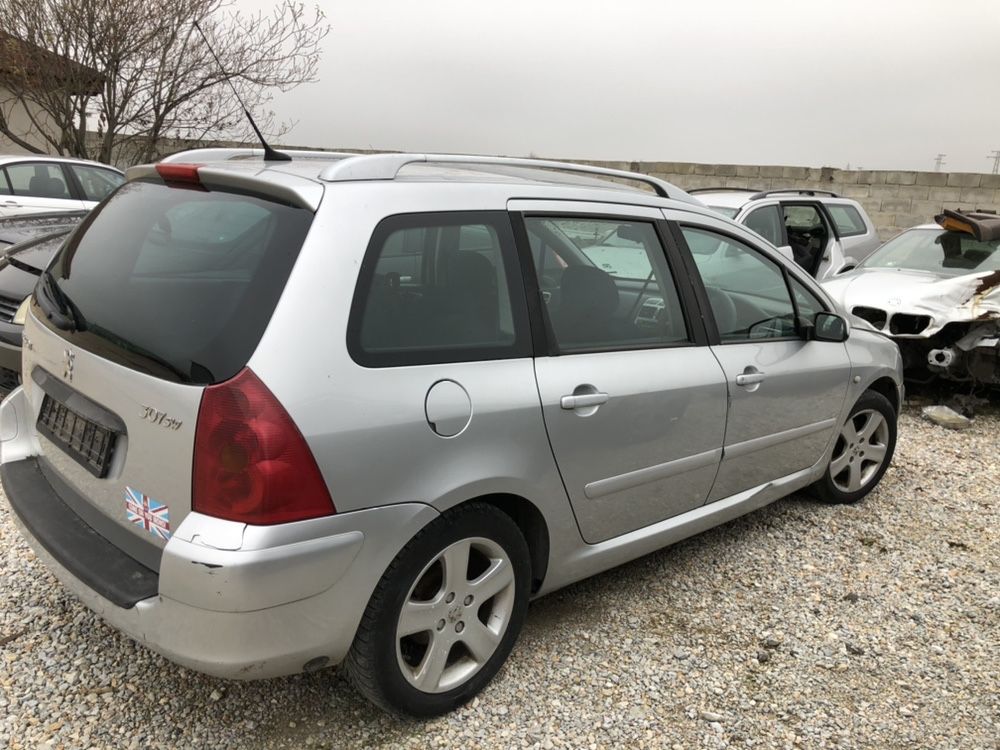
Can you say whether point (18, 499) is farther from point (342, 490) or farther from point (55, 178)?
point (55, 178)

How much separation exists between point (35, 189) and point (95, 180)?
0.65 m

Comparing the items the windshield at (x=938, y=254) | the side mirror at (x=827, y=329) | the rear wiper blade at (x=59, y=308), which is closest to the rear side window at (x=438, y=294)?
the rear wiper blade at (x=59, y=308)

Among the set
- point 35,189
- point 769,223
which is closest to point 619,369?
point 769,223

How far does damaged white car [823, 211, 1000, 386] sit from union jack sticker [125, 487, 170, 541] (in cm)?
577

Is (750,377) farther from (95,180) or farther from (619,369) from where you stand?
(95,180)

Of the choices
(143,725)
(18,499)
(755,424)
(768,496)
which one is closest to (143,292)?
(18,499)

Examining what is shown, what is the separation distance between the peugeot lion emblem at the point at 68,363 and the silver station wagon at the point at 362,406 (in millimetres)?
11

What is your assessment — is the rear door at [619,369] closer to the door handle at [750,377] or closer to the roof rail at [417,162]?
the door handle at [750,377]

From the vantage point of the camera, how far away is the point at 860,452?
4.29 meters

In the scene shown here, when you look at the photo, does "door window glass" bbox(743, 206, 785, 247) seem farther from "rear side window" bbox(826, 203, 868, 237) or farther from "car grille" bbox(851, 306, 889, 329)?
"car grille" bbox(851, 306, 889, 329)

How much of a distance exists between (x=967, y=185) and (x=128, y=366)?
579 inches

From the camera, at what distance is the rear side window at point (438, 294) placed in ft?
6.84

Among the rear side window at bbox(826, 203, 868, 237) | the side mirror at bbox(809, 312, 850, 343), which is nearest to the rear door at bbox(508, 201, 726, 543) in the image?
the side mirror at bbox(809, 312, 850, 343)

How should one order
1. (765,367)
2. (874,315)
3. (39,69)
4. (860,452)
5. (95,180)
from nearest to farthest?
(765,367), (860,452), (874,315), (95,180), (39,69)
